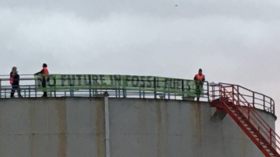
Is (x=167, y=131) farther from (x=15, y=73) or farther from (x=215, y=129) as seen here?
(x=15, y=73)

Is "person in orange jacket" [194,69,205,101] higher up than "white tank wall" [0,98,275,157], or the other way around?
"person in orange jacket" [194,69,205,101]

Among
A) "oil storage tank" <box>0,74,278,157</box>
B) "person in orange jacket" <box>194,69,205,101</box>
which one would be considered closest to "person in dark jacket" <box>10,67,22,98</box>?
"oil storage tank" <box>0,74,278,157</box>

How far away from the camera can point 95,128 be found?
34.7m

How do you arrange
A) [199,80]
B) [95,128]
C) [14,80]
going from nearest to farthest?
[95,128] < [14,80] < [199,80]

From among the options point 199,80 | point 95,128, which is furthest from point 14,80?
point 199,80

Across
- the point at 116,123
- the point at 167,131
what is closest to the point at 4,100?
the point at 116,123

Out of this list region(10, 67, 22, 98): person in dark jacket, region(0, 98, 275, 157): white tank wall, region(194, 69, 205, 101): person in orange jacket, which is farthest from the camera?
region(194, 69, 205, 101): person in orange jacket

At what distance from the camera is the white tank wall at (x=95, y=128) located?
113 ft

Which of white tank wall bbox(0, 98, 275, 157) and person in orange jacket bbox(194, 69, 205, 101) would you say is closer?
white tank wall bbox(0, 98, 275, 157)

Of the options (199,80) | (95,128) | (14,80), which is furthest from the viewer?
(199,80)

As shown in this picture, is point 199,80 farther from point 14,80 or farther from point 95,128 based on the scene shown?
point 14,80

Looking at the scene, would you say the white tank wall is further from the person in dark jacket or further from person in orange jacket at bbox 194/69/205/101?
person in orange jacket at bbox 194/69/205/101

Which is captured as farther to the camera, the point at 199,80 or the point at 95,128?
the point at 199,80

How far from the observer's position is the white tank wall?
34.3 meters
